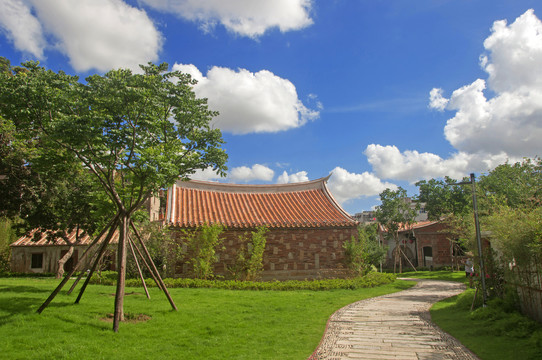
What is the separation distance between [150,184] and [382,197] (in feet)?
92.6

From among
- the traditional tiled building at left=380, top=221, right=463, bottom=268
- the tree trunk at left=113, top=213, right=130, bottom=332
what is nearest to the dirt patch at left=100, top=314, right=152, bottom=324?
the tree trunk at left=113, top=213, right=130, bottom=332

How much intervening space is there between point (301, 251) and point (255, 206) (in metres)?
3.81

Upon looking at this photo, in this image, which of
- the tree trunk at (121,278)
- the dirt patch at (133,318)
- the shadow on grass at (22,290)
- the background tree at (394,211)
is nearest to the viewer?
the tree trunk at (121,278)

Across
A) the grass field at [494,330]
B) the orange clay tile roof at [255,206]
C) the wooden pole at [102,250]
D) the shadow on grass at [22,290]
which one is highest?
the orange clay tile roof at [255,206]

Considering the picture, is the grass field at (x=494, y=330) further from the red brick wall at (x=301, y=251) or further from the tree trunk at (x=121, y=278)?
→ the red brick wall at (x=301, y=251)

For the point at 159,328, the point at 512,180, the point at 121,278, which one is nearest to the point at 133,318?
the point at 159,328

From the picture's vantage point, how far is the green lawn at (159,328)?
643 centimetres

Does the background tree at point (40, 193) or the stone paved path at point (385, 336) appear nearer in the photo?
the stone paved path at point (385, 336)

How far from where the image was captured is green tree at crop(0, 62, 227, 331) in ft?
25.7

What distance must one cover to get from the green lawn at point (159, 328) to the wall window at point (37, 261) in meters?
14.2

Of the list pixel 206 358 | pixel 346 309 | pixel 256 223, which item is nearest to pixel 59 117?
pixel 206 358

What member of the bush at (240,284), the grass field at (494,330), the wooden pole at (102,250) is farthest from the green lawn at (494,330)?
the wooden pole at (102,250)

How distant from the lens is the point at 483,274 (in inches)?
418

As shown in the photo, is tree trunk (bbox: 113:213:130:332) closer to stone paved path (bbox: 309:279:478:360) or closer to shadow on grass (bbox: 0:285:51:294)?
stone paved path (bbox: 309:279:478:360)
